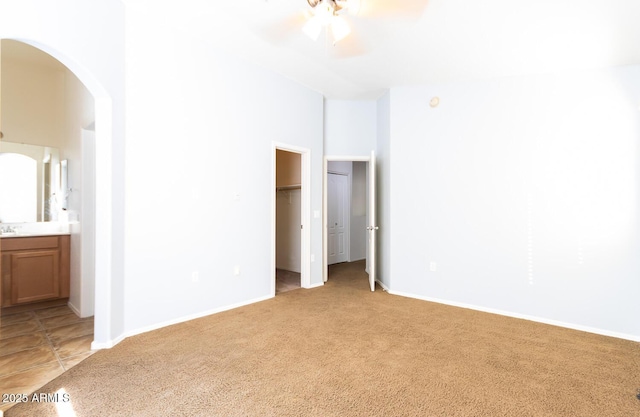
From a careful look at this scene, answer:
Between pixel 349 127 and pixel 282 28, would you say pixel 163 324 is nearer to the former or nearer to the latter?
Result: pixel 282 28

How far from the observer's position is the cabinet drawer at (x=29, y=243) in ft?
10.7

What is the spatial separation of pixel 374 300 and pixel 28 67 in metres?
5.17

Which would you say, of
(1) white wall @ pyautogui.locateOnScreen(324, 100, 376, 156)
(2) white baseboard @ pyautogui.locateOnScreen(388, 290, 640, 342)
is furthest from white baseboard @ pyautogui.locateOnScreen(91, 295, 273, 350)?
(1) white wall @ pyautogui.locateOnScreen(324, 100, 376, 156)

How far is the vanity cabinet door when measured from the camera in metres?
3.31

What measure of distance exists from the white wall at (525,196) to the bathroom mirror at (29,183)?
4351 mm

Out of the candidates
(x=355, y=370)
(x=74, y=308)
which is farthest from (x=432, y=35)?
(x=74, y=308)

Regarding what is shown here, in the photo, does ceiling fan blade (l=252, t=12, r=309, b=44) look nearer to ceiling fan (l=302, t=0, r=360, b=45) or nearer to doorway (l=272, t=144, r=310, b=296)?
ceiling fan (l=302, t=0, r=360, b=45)

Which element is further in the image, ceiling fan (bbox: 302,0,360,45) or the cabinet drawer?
the cabinet drawer

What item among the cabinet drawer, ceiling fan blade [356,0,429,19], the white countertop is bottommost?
the cabinet drawer

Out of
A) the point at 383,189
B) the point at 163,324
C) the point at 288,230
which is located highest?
the point at 383,189

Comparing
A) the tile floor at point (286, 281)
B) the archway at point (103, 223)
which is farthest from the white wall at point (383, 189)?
the archway at point (103, 223)

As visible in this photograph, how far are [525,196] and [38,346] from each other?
16.1ft

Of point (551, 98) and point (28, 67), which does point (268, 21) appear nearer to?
point (551, 98)

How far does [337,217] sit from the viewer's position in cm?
634
